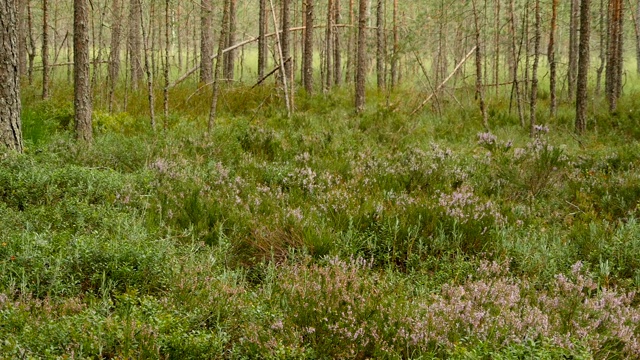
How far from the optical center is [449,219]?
5410mm

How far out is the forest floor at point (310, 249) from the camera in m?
Result: 3.20

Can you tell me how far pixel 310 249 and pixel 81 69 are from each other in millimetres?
5475

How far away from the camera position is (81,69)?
8.57 m

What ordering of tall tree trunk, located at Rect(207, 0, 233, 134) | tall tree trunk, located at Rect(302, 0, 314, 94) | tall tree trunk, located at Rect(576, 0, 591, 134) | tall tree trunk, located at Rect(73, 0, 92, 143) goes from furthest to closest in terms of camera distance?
tall tree trunk, located at Rect(302, 0, 314, 94) → tall tree trunk, located at Rect(576, 0, 591, 134) → tall tree trunk, located at Rect(207, 0, 233, 134) → tall tree trunk, located at Rect(73, 0, 92, 143)

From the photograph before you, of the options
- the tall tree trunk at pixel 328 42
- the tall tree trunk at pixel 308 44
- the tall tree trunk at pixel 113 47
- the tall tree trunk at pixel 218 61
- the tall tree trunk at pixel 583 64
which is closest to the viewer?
the tall tree trunk at pixel 218 61

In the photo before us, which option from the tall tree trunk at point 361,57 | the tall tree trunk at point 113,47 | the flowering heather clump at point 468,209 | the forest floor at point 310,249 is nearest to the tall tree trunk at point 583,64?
the forest floor at point 310,249

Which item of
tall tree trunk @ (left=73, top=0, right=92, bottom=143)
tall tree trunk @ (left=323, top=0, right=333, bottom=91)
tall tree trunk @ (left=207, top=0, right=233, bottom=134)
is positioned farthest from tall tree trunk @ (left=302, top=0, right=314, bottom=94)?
tall tree trunk @ (left=73, top=0, right=92, bottom=143)

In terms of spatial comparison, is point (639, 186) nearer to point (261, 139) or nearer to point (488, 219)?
point (488, 219)

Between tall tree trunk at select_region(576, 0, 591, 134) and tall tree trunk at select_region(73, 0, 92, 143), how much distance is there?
901 centimetres

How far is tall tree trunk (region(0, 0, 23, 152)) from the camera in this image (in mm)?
6266

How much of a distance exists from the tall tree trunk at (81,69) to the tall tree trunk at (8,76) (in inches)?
68.3

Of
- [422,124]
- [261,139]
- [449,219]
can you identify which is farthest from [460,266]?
[422,124]

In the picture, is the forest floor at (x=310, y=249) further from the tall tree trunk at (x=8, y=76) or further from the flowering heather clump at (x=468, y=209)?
the tall tree trunk at (x=8, y=76)

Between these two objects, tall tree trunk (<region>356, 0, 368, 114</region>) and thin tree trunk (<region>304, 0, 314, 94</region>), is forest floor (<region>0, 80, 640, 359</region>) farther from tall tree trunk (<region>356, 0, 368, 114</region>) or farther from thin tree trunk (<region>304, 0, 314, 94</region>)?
thin tree trunk (<region>304, 0, 314, 94</region>)
